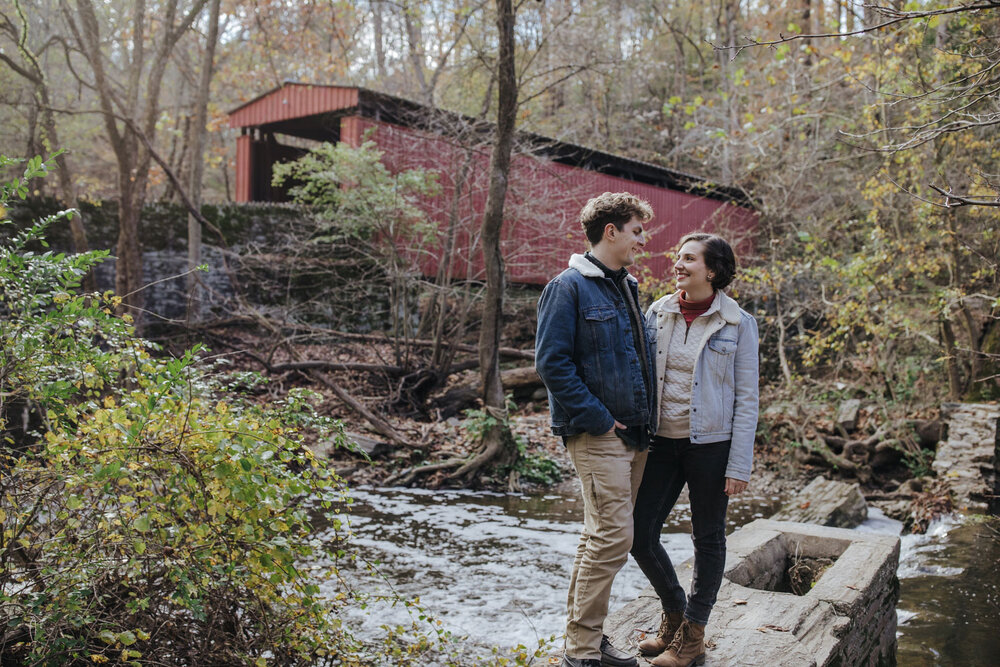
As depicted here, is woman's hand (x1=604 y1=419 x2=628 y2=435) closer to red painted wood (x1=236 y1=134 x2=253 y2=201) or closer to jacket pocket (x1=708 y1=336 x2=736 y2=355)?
jacket pocket (x1=708 y1=336 x2=736 y2=355)

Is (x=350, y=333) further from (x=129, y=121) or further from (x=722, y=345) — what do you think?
(x=722, y=345)

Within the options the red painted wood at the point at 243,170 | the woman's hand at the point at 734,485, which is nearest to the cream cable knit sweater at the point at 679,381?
the woman's hand at the point at 734,485

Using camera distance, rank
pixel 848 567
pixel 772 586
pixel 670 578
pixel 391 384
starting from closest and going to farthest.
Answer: pixel 670 578 < pixel 848 567 < pixel 772 586 < pixel 391 384

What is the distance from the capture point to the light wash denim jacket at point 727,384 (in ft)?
11.2

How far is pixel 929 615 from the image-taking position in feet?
19.2

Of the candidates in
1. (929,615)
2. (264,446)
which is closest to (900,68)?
(929,615)

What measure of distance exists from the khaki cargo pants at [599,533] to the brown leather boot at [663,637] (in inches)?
17.4

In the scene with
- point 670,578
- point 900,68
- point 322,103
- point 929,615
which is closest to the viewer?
point 670,578

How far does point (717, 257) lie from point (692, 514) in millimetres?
1140

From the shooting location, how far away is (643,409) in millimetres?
3367

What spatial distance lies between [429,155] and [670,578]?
1197 centimetres

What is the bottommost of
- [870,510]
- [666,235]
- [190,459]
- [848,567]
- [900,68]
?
[870,510]

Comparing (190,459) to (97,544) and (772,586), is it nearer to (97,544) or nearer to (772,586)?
(97,544)

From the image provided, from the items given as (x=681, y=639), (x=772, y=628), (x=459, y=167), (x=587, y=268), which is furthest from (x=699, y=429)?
(x=459, y=167)
